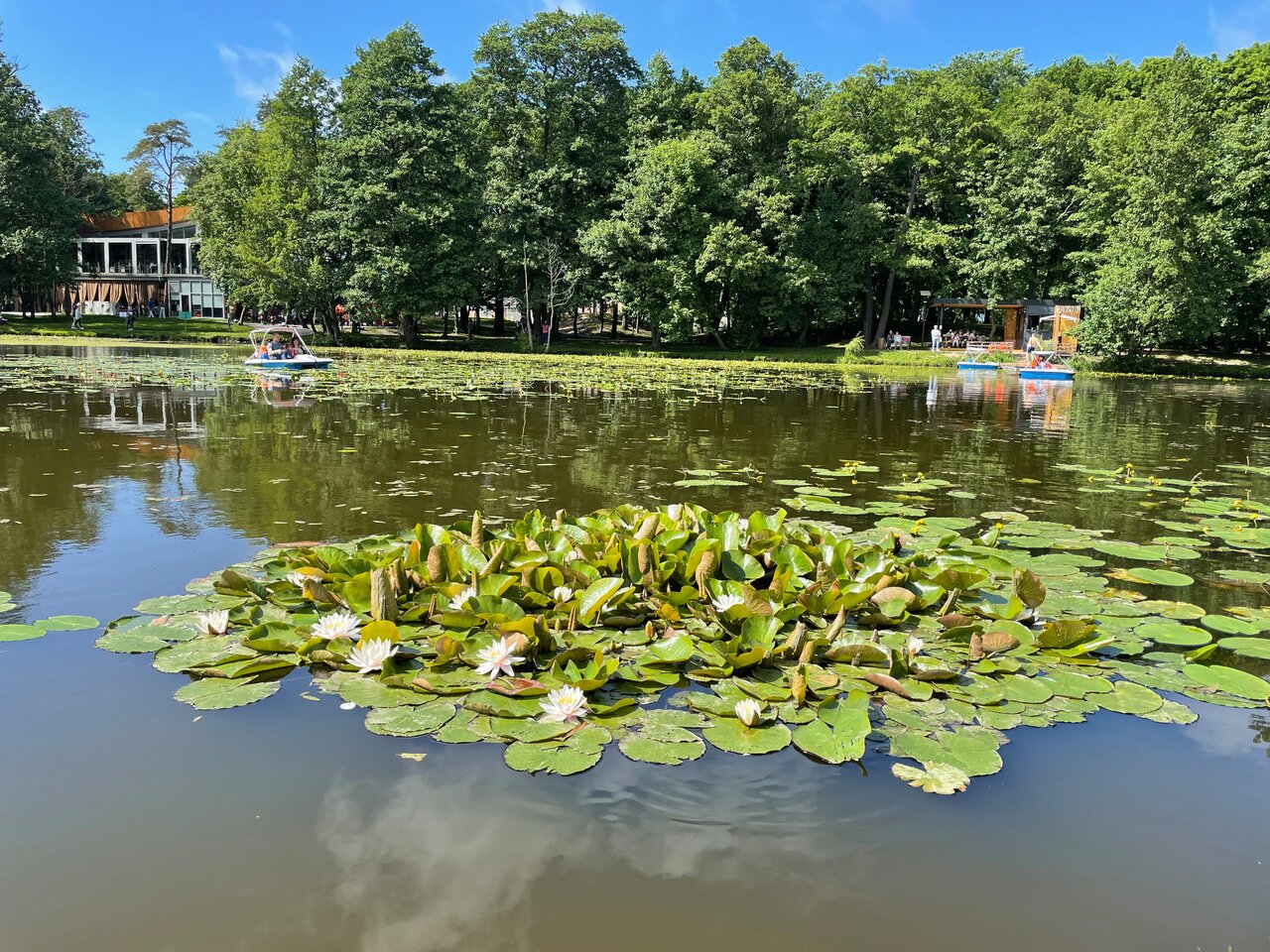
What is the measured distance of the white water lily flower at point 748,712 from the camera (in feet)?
9.33

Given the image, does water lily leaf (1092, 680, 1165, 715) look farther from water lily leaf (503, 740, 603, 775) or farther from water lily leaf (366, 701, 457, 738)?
water lily leaf (366, 701, 457, 738)

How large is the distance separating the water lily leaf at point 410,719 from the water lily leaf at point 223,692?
1.47 ft

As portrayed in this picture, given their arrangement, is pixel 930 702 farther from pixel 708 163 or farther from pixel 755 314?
pixel 755 314

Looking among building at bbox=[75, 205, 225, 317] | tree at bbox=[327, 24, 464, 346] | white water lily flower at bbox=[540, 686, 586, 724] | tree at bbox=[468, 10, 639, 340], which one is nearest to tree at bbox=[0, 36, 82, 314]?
building at bbox=[75, 205, 225, 317]

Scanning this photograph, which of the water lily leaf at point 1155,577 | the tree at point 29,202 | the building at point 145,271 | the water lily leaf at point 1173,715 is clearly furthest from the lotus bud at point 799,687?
the building at point 145,271

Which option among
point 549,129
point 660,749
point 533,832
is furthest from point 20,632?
point 549,129

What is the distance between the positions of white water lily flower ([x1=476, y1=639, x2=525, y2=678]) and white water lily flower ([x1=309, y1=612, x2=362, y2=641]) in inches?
25.5

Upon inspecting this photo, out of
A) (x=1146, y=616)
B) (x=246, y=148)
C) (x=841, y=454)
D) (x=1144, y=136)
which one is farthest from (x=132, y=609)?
(x=246, y=148)

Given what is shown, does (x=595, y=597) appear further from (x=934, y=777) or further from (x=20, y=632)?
(x=20, y=632)

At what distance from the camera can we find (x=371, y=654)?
318 centimetres

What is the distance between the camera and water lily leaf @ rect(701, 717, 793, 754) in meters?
2.74

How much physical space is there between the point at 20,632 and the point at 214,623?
86cm

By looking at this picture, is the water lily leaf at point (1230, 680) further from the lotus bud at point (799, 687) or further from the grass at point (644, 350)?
the grass at point (644, 350)

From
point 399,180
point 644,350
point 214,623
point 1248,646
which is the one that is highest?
point 399,180
